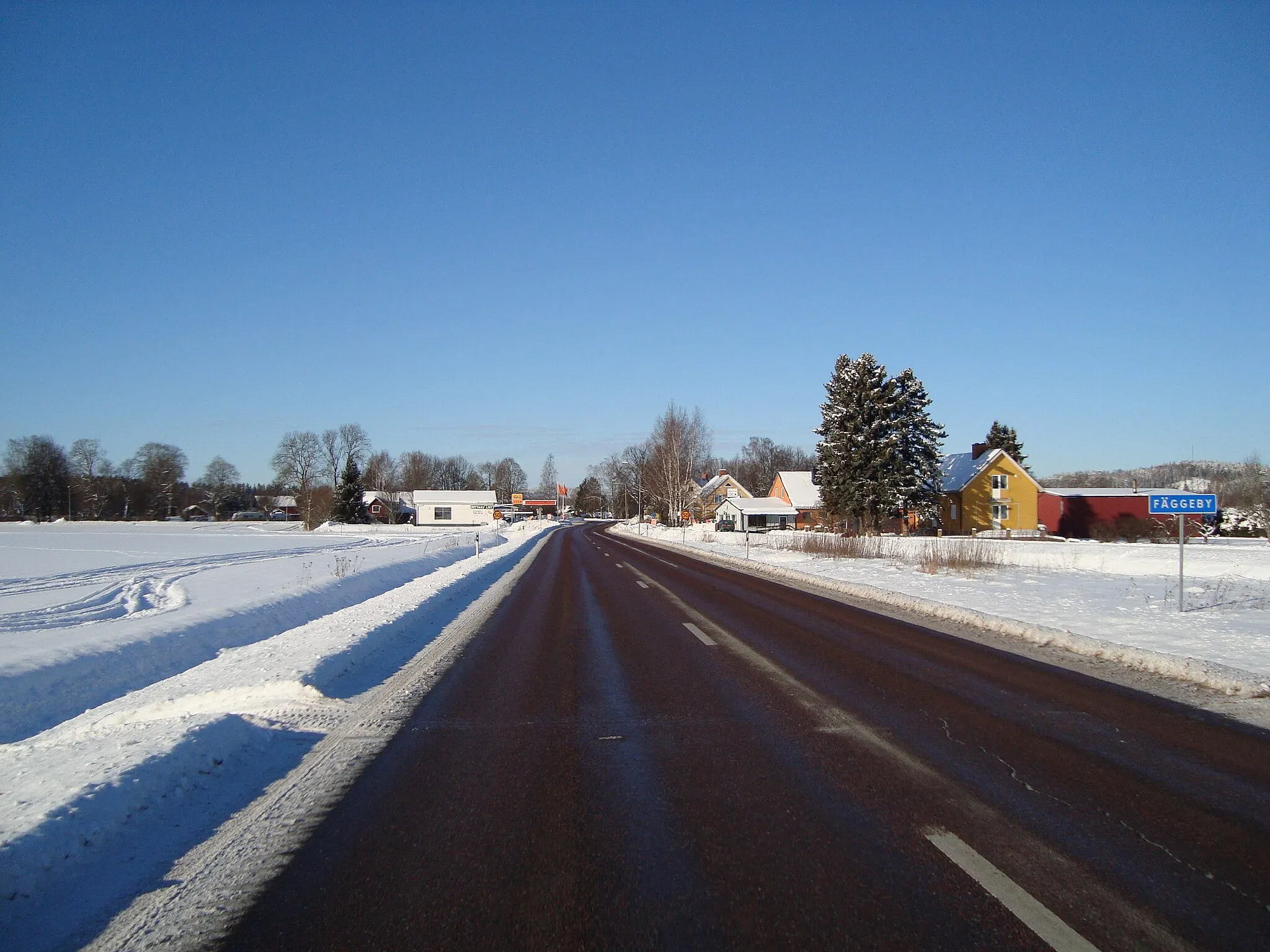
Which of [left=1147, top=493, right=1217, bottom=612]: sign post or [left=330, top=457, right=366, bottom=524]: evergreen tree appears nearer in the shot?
[left=1147, top=493, right=1217, bottom=612]: sign post

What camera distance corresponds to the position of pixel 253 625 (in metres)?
13.0

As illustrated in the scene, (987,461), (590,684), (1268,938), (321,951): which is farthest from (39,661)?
(987,461)

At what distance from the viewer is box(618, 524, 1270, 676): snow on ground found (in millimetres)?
10531

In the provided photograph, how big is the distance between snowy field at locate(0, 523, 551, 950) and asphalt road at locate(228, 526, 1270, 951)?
927 mm

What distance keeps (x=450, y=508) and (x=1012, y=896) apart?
11457 cm

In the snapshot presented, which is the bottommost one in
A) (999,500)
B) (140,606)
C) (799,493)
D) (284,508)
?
(140,606)

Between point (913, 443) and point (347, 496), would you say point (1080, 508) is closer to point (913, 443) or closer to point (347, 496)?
point (913, 443)

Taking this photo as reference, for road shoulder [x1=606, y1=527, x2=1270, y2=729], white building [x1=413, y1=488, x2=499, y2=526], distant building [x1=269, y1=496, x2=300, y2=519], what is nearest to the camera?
road shoulder [x1=606, y1=527, x2=1270, y2=729]

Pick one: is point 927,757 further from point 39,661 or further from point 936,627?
point 39,661

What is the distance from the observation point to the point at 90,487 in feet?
351

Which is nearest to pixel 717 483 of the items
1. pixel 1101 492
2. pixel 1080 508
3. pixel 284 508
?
pixel 1101 492

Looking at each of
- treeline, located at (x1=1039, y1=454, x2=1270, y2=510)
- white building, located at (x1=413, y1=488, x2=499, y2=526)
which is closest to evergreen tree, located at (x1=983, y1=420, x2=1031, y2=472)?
treeline, located at (x1=1039, y1=454, x2=1270, y2=510)

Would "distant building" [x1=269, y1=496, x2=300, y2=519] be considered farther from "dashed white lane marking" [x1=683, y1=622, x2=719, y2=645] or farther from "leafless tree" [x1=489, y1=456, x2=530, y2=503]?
"dashed white lane marking" [x1=683, y1=622, x2=719, y2=645]

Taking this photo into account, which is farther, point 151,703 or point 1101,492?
point 1101,492
